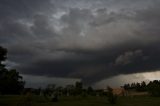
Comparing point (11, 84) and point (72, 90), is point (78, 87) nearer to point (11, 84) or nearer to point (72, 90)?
point (72, 90)

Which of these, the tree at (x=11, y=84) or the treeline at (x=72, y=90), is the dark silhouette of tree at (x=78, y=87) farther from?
the tree at (x=11, y=84)

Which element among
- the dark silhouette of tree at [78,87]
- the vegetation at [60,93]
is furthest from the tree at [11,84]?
the dark silhouette of tree at [78,87]

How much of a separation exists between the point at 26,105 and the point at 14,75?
240ft

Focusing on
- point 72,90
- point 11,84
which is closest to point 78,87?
point 72,90

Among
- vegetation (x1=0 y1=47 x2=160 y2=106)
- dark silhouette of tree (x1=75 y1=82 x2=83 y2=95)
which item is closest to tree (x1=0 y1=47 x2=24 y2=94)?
vegetation (x1=0 y1=47 x2=160 y2=106)

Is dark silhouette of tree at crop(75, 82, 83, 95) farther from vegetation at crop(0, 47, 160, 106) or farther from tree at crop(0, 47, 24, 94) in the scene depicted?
tree at crop(0, 47, 24, 94)

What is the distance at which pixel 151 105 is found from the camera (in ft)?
207

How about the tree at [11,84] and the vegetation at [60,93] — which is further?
the tree at [11,84]

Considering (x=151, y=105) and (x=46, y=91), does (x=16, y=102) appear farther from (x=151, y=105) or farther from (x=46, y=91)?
(x=46, y=91)

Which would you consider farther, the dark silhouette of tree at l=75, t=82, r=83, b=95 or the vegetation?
the dark silhouette of tree at l=75, t=82, r=83, b=95

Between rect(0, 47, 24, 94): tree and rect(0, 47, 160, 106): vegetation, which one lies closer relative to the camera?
rect(0, 47, 160, 106): vegetation

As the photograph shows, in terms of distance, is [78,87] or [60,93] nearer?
[60,93]

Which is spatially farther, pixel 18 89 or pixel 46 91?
pixel 18 89

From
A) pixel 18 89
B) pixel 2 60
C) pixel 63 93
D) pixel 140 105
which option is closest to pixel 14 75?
pixel 18 89
